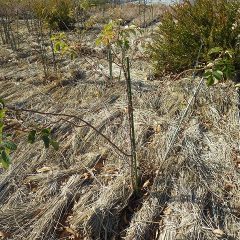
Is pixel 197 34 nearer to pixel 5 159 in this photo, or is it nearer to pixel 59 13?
pixel 5 159

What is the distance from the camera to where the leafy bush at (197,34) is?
162 inches

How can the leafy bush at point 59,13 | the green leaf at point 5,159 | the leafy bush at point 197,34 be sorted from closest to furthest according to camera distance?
1. the green leaf at point 5,159
2. the leafy bush at point 197,34
3. the leafy bush at point 59,13

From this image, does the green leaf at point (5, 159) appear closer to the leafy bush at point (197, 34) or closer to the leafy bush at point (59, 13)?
the leafy bush at point (197, 34)

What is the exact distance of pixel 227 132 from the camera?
130 inches

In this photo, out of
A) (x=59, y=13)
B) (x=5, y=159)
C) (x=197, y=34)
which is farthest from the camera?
(x=59, y=13)

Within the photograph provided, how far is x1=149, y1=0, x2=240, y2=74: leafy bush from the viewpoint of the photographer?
412 cm

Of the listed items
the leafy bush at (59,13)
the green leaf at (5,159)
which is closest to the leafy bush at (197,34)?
the green leaf at (5,159)

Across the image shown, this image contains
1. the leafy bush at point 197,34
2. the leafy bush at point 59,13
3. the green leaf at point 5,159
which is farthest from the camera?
the leafy bush at point 59,13

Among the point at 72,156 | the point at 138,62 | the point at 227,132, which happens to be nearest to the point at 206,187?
the point at 227,132

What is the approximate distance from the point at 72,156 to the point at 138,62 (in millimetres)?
2496

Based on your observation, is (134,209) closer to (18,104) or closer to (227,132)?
(227,132)

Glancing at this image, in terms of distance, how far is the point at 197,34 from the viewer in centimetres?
427

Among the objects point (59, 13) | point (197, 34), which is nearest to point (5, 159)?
point (197, 34)

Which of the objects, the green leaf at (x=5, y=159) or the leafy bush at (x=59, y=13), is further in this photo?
the leafy bush at (x=59, y=13)
